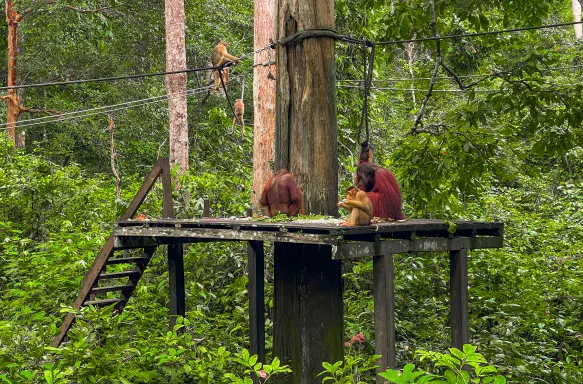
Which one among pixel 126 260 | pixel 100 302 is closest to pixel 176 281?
pixel 126 260

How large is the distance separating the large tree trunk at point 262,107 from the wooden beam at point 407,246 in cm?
361

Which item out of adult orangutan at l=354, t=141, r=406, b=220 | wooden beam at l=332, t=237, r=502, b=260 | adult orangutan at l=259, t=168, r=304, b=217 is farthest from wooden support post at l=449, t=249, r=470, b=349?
adult orangutan at l=259, t=168, r=304, b=217

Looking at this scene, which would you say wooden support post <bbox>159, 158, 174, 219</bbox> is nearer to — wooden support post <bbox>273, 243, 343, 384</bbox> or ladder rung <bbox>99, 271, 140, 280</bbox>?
ladder rung <bbox>99, 271, 140, 280</bbox>

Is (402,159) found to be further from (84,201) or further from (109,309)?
(84,201)

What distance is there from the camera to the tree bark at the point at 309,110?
6695mm

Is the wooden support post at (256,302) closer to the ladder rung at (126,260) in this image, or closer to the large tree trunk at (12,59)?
the ladder rung at (126,260)

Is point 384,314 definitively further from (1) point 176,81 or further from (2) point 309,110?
(1) point 176,81

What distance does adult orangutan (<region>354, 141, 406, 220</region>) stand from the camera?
261 inches

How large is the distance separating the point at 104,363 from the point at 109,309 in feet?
1.73

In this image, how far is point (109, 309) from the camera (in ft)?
22.1

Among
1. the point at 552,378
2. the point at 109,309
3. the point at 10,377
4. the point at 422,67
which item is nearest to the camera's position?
the point at 10,377

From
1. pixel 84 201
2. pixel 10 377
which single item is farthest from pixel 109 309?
pixel 84 201

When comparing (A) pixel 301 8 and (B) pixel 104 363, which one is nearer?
(B) pixel 104 363

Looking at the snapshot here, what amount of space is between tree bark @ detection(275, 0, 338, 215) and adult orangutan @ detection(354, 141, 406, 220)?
26 cm
